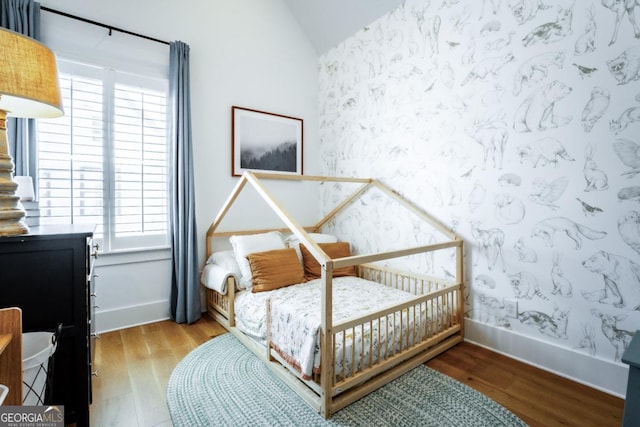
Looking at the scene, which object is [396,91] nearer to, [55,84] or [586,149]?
[586,149]

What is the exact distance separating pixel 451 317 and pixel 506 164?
3.79 ft

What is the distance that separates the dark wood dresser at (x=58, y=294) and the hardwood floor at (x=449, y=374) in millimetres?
Answer: 242

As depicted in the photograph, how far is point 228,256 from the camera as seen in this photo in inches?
110

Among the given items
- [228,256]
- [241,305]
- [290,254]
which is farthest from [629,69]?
[228,256]

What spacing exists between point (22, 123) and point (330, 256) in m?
2.42

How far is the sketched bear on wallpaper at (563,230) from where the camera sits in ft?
5.95

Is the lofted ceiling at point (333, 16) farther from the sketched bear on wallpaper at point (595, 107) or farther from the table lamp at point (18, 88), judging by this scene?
the table lamp at point (18, 88)

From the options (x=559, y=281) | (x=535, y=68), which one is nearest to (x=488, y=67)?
→ (x=535, y=68)

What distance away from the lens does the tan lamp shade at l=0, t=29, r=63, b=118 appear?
112cm

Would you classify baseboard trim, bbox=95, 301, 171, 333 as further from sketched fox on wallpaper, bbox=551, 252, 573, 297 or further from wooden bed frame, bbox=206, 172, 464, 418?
sketched fox on wallpaper, bbox=551, 252, 573, 297

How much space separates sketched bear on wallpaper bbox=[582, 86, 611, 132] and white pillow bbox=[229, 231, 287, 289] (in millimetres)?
2310

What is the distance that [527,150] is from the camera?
2.04 m

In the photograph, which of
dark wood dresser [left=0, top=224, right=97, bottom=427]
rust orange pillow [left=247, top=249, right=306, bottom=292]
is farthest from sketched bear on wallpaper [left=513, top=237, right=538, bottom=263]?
dark wood dresser [left=0, top=224, right=97, bottom=427]

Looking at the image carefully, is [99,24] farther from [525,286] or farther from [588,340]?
[588,340]
